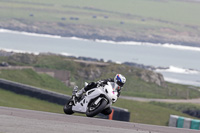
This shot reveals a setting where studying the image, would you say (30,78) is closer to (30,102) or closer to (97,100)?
(30,102)

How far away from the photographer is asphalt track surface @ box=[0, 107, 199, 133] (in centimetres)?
1393

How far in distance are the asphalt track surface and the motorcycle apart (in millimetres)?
422

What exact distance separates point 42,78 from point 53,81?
2.94 metres

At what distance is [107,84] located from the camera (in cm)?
1658

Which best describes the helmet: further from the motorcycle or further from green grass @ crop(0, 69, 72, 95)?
green grass @ crop(0, 69, 72, 95)

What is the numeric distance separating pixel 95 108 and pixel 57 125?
78.9 inches

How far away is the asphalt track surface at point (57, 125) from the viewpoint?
1393cm

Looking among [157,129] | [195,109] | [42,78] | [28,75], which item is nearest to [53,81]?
[42,78]

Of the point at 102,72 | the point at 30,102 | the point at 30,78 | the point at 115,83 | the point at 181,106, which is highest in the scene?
the point at 115,83

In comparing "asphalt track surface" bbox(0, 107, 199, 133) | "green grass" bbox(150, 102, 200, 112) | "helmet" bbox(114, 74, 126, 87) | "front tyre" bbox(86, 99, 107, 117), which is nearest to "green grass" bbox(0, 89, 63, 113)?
"asphalt track surface" bbox(0, 107, 199, 133)

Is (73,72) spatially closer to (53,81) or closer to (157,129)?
(53,81)

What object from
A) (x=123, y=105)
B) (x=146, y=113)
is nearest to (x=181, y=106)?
(x=123, y=105)

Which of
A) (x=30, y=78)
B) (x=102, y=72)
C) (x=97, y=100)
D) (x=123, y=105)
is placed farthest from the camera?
(x=102, y=72)

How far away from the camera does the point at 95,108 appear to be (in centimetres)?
1653
